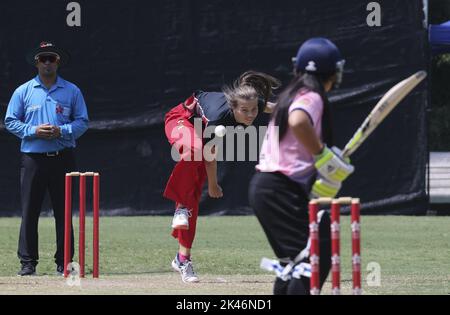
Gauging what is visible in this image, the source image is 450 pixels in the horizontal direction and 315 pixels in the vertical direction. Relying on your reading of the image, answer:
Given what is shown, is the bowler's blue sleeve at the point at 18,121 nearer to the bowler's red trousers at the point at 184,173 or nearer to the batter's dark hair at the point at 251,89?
the bowler's red trousers at the point at 184,173

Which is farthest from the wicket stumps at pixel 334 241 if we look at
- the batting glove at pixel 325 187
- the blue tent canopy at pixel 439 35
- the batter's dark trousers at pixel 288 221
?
the blue tent canopy at pixel 439 35

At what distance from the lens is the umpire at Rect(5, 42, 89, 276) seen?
11.6 m

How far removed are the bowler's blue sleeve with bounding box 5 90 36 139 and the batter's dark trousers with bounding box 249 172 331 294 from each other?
4.52 metres

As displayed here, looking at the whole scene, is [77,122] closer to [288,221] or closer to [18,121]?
[18,121]

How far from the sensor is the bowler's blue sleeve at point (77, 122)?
1160cm

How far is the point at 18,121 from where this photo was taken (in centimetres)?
1177

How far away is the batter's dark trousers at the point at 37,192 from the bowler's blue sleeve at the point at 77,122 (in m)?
0.21

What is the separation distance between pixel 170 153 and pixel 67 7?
8.54ft

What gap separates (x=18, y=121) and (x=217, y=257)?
3.07 metres

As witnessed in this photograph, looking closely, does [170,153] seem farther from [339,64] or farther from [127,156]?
[339,64]

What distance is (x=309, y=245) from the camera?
7301 millimetres

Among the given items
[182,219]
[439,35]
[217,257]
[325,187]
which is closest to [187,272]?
[182,219]

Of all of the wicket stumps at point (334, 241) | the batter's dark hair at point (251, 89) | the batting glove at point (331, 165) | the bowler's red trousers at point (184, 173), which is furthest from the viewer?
the bowler's red trousers at point (184, 173)
